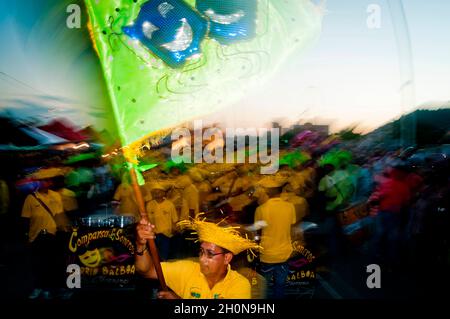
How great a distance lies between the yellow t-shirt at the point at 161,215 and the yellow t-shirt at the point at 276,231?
1.12m

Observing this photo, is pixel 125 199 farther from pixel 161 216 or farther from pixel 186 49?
pixel 186 49

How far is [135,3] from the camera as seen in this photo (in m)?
3.19

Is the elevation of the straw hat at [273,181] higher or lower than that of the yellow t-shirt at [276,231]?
higher

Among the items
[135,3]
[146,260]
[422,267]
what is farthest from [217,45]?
[422,267]

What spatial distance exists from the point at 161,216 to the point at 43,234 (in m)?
1.18

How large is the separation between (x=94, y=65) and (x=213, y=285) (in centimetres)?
225

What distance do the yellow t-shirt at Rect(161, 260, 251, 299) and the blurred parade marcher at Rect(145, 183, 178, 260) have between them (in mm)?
1037

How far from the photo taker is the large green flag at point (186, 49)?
120 inches

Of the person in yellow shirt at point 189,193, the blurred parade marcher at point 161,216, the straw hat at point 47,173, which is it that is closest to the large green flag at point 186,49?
the blurred parade marcher at point 161,216

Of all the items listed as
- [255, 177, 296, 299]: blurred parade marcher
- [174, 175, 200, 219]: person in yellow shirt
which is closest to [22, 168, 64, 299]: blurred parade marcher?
[174, 175, 200, 219]: person in yellow shirt

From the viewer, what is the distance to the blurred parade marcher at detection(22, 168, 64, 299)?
4.12 meters

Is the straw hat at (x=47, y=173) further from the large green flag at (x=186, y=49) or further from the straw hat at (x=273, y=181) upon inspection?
the straw hat at (x=273, y=181)

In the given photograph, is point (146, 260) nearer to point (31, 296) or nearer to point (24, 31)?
point (31, 296)

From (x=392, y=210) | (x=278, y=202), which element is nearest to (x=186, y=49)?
(x=278, y=202)
